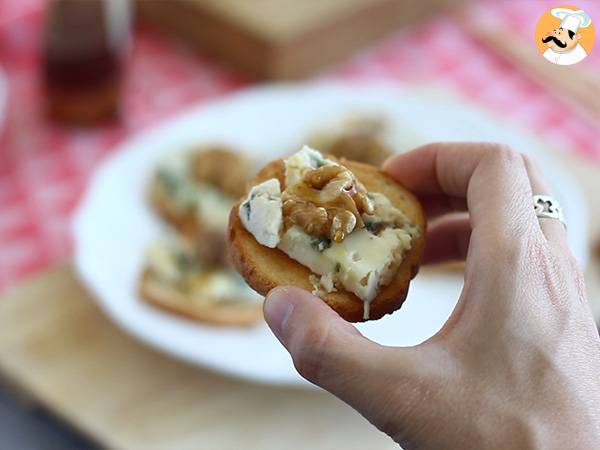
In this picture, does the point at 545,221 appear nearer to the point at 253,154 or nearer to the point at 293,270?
the point at 293,270

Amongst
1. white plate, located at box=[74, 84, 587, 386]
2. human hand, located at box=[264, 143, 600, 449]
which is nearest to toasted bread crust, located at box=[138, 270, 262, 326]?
white plate, located at box=[74, 84, 587, 386]

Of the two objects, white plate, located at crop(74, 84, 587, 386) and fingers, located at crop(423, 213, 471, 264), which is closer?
fingers, located at crop(423, 213, 471, 264)

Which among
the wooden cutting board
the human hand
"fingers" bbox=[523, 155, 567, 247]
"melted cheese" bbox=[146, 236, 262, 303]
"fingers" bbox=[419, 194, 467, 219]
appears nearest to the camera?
the human hand

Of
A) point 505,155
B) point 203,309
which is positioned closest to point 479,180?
point 505,155

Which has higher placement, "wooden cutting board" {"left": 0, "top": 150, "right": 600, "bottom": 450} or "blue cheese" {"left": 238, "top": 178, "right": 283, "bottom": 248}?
"blue cheese" {"left": 238, "top": 178, "right": 283, "bottom": 248}

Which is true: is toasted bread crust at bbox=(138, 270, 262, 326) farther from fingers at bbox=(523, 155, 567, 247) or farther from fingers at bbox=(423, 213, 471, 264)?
fingers at bbox=(523, 155, 567, 247)

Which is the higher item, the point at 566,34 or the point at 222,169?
the point at 566,34

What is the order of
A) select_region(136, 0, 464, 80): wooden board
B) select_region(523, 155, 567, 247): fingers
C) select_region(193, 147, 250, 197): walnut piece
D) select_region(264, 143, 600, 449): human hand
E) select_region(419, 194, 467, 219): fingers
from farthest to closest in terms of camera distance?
select_region(136, 0, 464, 80): wooden board < select_region(193, 147, 250, 197): walnut piece < select_region(419, 194, 467, 219): fingers < select_region(523, 155, 567, 247): fingers < select_region(264, 143, 600, 449): human hand
